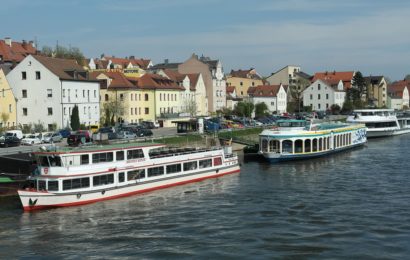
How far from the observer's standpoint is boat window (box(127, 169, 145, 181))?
122 feet

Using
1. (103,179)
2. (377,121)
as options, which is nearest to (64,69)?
(103,179)

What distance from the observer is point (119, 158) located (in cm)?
3706

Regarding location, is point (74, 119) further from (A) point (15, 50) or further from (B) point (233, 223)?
(B) point (233, 223)

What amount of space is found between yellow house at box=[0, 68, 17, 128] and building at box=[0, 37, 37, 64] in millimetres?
22874

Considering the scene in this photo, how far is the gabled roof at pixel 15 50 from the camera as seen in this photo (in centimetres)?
9452

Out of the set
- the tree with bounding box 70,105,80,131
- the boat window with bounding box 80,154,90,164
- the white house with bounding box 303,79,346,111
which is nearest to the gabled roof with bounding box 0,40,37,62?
the tree with bounding box 70,105,80,131

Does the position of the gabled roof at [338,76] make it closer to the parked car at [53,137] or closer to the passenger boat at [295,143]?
the passenger boat at [295,143]

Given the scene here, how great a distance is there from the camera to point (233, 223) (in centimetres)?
2934

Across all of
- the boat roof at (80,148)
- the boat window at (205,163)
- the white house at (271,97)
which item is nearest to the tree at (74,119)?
the boat window at (205,163)

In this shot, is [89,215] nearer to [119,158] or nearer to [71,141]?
[119,158]

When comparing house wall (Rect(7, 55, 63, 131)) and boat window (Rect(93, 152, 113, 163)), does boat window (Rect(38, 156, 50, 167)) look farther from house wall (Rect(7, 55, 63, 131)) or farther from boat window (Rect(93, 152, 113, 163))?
house wall (Rect(7, 55, 63, 131))

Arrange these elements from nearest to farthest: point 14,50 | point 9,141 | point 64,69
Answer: point 9,141, point 64,69, point 14,50

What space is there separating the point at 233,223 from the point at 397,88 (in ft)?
560

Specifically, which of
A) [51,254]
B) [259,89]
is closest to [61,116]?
[51,254]
